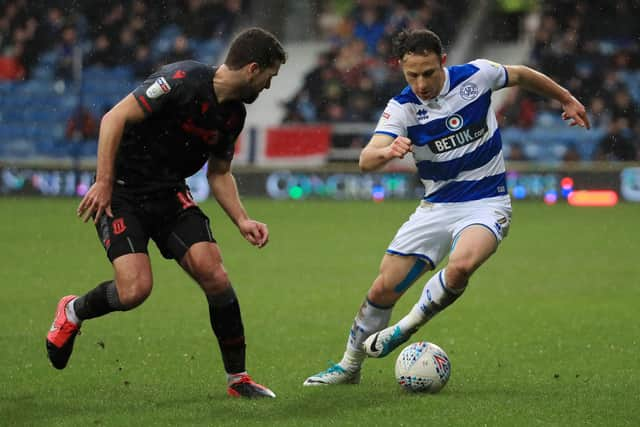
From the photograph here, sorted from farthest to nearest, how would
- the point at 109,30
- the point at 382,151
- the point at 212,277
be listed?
the point at 109,30, the point at 212,277, the point at 382,151

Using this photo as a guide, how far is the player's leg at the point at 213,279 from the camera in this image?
246 inches

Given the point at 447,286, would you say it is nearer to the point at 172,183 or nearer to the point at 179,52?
the point at 172,183

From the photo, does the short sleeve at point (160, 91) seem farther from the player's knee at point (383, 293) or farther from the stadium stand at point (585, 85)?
the stadium stand at point (585, 85)

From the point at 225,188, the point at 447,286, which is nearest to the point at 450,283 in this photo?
the point at 447,286

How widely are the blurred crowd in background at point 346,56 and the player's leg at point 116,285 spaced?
53.6 ft

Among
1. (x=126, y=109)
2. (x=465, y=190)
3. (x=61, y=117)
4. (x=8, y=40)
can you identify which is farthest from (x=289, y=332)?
(x=8, y=40)

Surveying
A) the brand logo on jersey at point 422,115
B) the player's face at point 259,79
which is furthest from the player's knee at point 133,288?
the brand logo on jersey at point 422,115

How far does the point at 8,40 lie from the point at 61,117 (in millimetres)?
3576

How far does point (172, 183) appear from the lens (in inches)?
252

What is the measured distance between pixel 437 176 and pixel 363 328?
98 cm

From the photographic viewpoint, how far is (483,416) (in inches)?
223

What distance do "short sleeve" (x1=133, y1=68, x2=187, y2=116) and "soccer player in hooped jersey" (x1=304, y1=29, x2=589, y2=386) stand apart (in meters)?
1.15

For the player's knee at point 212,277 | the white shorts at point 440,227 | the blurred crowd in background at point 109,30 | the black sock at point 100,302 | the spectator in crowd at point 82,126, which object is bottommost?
the black sock at point 100,302

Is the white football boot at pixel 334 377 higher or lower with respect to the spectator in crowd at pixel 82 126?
lower
